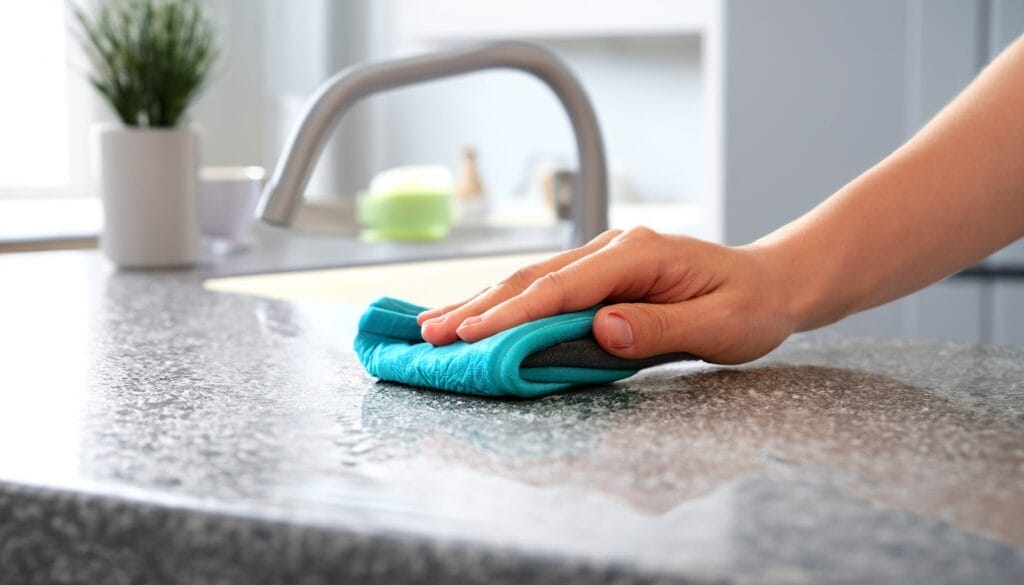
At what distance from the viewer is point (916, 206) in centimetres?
70

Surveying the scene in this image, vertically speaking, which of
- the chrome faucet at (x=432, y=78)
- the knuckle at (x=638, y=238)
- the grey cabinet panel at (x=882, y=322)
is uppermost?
the chrome faucet at (x=432, y=78)

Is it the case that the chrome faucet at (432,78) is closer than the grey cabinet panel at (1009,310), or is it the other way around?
the chrome faucet at (432,78)

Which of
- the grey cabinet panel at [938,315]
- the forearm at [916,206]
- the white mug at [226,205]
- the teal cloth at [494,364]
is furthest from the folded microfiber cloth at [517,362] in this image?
the grey cabinet panel at [938,315]

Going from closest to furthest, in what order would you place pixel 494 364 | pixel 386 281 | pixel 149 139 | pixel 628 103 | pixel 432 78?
pixel 494 364 < pixel 432 78 < pixel 149 139 < pixel 386 281 < pixel 628 103

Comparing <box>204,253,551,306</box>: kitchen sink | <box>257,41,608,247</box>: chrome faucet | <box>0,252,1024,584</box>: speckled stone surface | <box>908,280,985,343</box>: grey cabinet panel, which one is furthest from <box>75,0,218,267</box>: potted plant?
<box>908,280,985,343</box>: grey cabinet panel

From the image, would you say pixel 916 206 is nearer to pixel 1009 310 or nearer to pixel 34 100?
pixel 1009 310

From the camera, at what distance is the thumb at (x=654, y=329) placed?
611 mm

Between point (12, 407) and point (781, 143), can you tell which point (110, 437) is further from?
point (781, 143)

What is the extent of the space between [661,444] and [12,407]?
324 mm

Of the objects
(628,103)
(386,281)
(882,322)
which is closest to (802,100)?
(882,322)

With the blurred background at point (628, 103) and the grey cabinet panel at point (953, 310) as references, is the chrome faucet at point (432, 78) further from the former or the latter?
the grey cabinet panel at point (953, 310)

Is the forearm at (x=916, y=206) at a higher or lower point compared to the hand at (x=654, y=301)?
higher

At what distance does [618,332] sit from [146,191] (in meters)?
0.92

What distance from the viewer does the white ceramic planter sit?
1.35 metres
